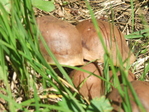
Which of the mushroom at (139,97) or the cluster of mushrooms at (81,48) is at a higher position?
the cluster of mushrooms at (81,48)

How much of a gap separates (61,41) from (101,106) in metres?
0.67

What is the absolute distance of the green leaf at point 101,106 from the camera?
6.26ft

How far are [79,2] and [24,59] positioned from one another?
4.52ft

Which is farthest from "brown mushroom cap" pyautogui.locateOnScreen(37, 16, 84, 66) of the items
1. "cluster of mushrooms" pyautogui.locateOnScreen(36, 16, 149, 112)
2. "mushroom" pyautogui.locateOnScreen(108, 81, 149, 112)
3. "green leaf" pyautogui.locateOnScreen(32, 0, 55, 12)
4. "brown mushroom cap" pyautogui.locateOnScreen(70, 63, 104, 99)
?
"mushroom" pyautogui.locateOnScreen(108, 81, 149, 112)

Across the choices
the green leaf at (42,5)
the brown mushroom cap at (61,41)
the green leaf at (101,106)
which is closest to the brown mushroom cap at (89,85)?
the brown mushroom cap at (61,41)

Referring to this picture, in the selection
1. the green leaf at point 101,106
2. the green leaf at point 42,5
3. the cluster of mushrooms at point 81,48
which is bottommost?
the green leaf at point 101,106

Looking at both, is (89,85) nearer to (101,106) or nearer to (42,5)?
(101,106)

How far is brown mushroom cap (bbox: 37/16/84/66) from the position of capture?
7.75ft

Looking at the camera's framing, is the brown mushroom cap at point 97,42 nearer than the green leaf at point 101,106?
No

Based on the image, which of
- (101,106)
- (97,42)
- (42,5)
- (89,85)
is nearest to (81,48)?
(97,42)

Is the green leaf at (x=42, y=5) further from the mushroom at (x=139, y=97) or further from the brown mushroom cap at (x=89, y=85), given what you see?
the mushroom at (x=139, y=97)

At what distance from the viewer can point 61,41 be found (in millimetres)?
2369

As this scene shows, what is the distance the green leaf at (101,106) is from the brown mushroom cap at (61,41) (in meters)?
0.54

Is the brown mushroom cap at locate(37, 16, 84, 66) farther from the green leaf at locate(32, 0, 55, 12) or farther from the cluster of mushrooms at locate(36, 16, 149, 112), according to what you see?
the green leaf at locate(32, 0, 55, 12)
